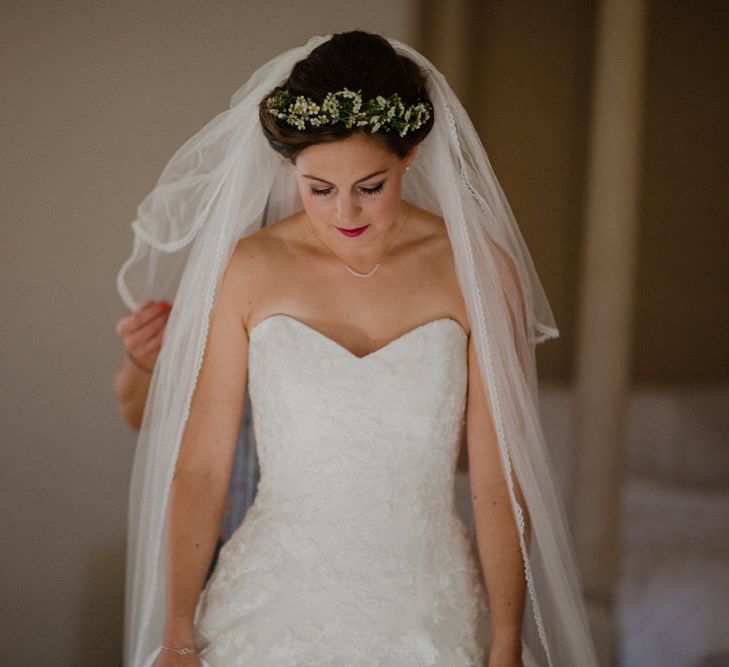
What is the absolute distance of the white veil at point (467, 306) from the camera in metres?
1.53

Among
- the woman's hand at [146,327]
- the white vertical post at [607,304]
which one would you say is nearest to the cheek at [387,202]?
the woman's hand at [146,327]

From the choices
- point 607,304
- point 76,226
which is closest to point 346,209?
point 76,226

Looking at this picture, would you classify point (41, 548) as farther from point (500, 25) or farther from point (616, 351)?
point (500, 25)

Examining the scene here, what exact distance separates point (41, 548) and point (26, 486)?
186 millimetres

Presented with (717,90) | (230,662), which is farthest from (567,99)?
(230,662)

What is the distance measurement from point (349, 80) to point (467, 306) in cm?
41

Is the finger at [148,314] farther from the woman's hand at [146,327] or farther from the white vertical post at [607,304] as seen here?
the white vertical post at [607,304]

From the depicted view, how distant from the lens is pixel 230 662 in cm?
145

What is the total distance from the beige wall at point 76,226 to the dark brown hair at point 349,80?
1.11m

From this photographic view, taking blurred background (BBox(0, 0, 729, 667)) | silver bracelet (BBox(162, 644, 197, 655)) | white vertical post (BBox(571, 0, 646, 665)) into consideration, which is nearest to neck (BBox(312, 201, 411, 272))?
silver bracelet (BBox(162, 644, 197, 655))

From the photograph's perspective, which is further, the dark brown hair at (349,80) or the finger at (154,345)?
the finger at (154,345)

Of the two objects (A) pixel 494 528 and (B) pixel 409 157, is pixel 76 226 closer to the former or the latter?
(B) pixel 409 157

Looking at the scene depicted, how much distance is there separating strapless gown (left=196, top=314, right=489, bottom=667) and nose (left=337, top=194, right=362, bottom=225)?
0.21 meters

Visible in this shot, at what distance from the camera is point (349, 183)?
145 centimetres
